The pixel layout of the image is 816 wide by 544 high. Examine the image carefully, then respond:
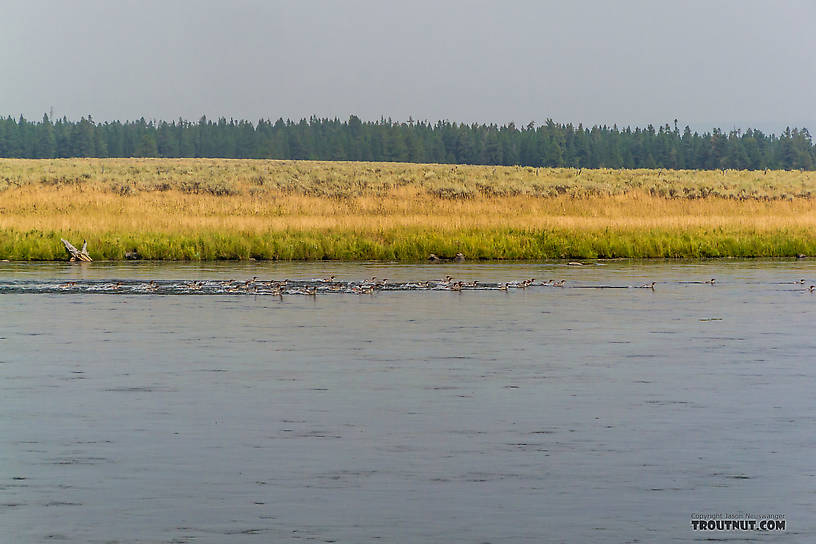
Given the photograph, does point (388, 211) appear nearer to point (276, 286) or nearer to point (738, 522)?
point (276, 286)

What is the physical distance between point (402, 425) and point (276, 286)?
1477 centimetres

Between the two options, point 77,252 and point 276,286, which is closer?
point 276,286

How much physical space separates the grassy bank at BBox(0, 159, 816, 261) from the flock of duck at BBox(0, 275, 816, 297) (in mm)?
10041

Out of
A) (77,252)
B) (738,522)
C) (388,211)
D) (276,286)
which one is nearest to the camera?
(738,522)

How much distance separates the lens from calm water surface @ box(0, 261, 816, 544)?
24.3 feet

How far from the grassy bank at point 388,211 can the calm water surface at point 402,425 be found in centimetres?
1714

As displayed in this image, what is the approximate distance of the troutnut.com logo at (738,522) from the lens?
7152 millimetres

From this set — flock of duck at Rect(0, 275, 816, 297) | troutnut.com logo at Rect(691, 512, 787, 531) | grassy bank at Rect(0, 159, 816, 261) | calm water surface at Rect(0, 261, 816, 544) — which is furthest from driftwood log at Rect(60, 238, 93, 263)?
troutnut.com logo at Rect(691, 512, 787, 531)

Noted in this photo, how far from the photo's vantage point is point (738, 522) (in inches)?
286

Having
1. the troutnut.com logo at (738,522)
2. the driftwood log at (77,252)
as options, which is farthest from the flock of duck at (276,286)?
the troutnut.com logo at (738,522)

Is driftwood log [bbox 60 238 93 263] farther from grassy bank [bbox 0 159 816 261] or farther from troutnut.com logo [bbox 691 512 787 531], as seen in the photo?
troutnut.com logo [bbox 691 512 787 531]

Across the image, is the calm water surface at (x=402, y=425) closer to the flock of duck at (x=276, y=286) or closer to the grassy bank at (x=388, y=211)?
the flock of duck at (x=276, y=286)

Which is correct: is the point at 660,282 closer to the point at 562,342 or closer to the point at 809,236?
the point at 562,342

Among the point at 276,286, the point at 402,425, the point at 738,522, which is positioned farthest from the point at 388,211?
the point at 738,522
